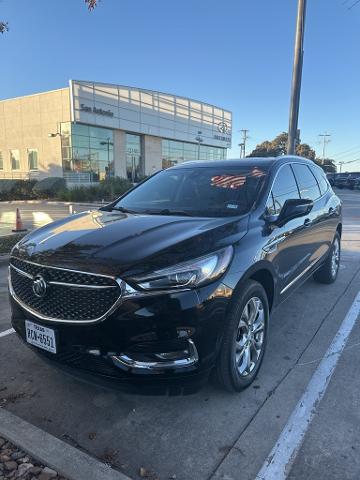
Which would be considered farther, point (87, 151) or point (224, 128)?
point (224, 128)

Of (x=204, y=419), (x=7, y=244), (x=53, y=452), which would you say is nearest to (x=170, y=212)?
(x=204, y=419)

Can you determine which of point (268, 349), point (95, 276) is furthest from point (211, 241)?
point (268, 349)

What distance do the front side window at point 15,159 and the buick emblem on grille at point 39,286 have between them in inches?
1356

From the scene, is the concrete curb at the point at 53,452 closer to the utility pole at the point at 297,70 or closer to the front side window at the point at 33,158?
the utility pole at the point at 297,70

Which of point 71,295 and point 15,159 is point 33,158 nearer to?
point 15,159

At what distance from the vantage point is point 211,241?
2705mm

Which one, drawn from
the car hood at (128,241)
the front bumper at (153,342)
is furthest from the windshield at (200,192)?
the front bumper at (153,342)

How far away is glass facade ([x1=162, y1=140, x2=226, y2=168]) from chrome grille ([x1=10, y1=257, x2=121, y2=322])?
3617cm

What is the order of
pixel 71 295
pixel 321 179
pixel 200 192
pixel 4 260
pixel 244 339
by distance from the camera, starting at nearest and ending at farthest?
1. pixel 71 295
2. pixel 244 339
3. pixel 200 192
4. pixel 321 179
5. pixel 4 260

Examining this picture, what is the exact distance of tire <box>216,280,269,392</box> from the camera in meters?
2.69

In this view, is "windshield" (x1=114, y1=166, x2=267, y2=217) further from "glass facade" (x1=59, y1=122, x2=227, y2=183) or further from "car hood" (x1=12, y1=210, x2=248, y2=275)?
"glass facade" (x1=59, y1=122, x2=227, y2=183)

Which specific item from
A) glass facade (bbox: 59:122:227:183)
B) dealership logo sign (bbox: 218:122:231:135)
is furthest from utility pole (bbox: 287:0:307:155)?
dealership logo sign (bbox: 218:122:231:135)

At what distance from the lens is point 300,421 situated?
2.71 metres

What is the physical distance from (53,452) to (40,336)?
2.40ft
